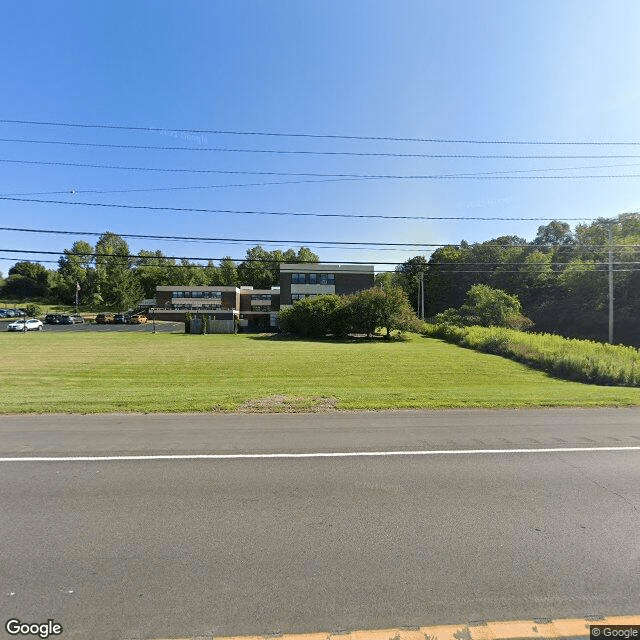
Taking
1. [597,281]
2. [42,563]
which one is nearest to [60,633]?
[42,563]

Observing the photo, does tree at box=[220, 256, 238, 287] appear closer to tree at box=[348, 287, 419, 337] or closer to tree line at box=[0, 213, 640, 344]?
tree line at box=[0, 213, 640, 344]

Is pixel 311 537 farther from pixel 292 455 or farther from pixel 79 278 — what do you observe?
pixel 79 278

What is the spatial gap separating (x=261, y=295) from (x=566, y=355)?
56857mm

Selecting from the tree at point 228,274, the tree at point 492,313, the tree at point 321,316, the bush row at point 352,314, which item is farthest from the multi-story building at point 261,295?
the tree at point 228,274

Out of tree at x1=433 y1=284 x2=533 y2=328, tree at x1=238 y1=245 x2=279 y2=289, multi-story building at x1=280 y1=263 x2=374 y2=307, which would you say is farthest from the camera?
tree at x1=238 y1=245 x2=279 y2=289

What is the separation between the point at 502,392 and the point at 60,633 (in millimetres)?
12224

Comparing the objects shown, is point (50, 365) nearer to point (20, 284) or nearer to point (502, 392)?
point (502, 392)

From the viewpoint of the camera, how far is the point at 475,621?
8.79 feet

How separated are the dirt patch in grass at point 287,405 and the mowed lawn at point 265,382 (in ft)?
0.09

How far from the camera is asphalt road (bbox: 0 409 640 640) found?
279 centimetres

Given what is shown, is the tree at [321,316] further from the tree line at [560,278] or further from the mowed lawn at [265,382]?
the mowed lawn at [265,382]

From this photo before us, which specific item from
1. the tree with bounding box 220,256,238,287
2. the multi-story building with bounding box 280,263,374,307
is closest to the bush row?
the multi-story building with bounding box 280,263,374,307

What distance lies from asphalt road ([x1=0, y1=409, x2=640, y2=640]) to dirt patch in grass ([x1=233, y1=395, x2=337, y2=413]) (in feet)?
9.57

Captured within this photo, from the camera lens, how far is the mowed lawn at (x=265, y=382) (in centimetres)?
1034
